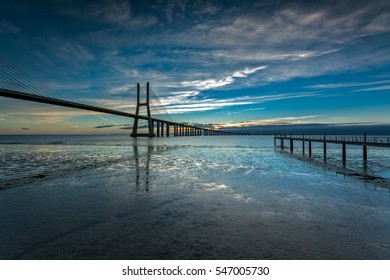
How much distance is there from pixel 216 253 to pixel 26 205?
22.2ft

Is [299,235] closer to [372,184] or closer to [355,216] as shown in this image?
[355,216]

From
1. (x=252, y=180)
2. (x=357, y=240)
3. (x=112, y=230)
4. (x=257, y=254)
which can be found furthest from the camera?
(x=252, y=180)

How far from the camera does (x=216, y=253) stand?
4266 mm

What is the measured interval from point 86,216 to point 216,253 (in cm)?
410

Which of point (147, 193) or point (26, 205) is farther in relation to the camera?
point (147, 193)

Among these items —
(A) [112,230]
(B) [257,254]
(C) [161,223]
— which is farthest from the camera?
(C) [161,223]

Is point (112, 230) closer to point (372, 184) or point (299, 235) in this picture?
point (299, 235)

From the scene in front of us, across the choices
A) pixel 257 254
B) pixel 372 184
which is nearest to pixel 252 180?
pixel 372 184

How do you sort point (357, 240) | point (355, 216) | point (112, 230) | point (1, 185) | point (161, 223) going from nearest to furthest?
point (357, 240) < point (112, 230) < point (161, 223) < point (355, 216) < point (1, 185)
